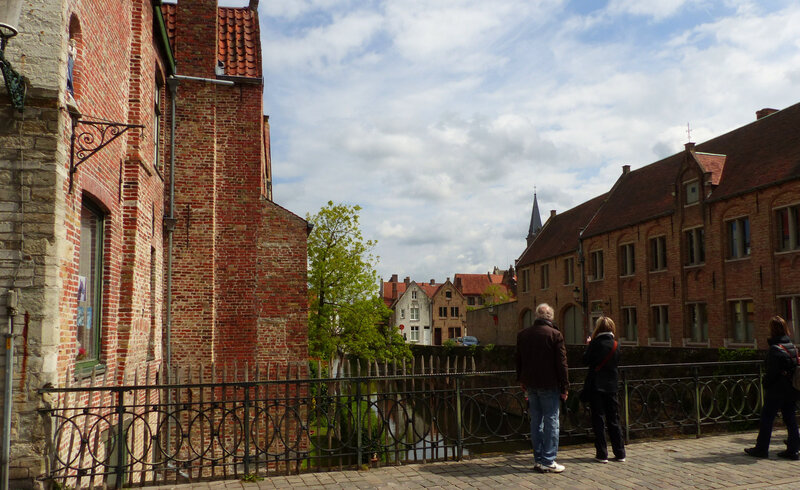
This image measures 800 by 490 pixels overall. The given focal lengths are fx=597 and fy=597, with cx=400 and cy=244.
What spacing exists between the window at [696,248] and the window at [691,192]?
49.0 inches

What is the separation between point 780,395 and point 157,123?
1187cm

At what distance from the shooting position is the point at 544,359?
22.0ft

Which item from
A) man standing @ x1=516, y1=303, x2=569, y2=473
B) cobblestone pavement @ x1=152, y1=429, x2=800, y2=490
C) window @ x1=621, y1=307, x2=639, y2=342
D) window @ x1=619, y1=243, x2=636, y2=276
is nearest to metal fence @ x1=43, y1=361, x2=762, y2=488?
cobblestone pavement @ x1=152, y1=429, x2=800, y2=490

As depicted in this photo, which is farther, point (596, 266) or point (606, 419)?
point (596, 266)

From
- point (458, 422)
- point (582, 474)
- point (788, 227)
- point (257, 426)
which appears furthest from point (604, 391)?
point (788, 227)

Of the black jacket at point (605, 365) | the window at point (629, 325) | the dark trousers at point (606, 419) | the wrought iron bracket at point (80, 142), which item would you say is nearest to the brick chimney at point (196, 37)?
the wrought iron bracket at point (80, 142)

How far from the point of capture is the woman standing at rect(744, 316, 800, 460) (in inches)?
284

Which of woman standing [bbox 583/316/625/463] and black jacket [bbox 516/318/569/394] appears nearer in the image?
black jacket [bbox 516/318/569/394]

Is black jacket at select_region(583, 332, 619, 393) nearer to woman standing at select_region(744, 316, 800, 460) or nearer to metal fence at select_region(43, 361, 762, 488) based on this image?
metal fence at select_region(43, 361, 762, 488)

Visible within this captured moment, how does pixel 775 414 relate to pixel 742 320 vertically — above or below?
below

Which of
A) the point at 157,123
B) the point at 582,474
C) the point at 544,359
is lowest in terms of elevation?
the point at 582,474

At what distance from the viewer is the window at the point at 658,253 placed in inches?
1064

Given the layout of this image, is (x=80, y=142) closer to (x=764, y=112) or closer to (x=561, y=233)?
(x=764, y=112)

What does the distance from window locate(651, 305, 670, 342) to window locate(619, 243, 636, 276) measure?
2.57m
